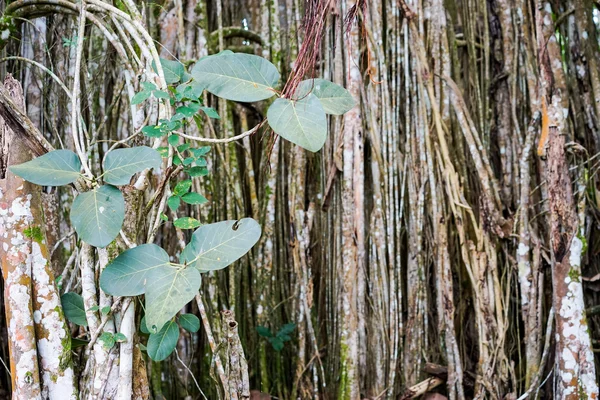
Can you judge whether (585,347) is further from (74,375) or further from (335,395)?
(74,375)

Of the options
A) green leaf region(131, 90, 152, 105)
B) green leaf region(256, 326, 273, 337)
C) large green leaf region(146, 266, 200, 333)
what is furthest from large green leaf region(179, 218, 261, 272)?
green leaf region(256, 326, 273, 337)

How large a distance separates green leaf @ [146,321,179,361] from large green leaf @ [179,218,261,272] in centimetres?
16

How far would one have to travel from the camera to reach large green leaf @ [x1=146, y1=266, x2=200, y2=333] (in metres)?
0.86

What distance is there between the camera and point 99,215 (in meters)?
0.88

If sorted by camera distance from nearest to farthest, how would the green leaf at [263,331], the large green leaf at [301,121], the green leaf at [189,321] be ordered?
the large green leaf at [301,121]
the green leaf at [189,321]
the green leaf at [263,331]

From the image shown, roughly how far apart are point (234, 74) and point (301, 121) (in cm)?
15

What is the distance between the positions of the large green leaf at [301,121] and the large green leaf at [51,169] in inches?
13.1

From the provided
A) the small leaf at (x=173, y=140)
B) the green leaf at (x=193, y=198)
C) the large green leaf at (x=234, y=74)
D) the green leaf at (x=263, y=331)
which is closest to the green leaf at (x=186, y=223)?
the green leaf at (x=193, y=198)

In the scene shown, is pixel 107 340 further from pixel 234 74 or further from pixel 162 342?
pixel 234 74

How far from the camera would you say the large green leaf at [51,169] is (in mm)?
864

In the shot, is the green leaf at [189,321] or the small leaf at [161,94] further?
the green leaf at [189,321]

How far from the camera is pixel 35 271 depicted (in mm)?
943

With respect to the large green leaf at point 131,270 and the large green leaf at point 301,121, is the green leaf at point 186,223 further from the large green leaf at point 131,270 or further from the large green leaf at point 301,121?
the large green leaf at point 301,121

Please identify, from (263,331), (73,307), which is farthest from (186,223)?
(263,331)
